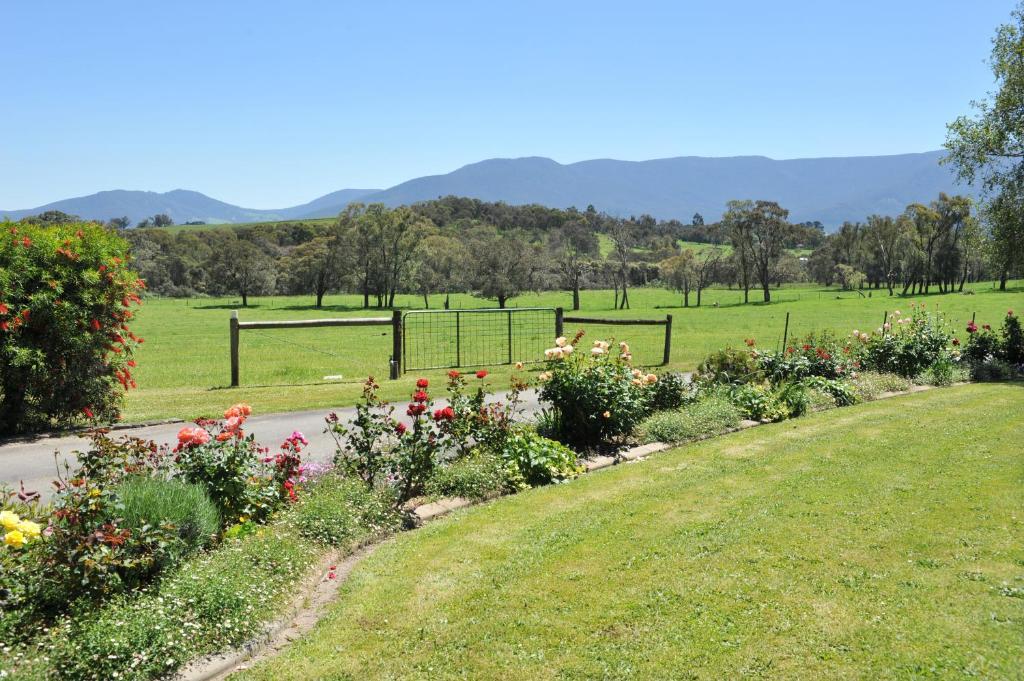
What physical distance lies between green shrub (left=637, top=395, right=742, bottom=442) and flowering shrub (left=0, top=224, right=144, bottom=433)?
7.58 meters

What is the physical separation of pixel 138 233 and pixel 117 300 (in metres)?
114

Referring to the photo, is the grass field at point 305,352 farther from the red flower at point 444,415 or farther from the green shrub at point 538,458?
the red flower at point 444,415

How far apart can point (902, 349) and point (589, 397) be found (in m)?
8.75

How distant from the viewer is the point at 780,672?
3.61 metres

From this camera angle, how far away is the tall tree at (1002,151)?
1938 centimetres

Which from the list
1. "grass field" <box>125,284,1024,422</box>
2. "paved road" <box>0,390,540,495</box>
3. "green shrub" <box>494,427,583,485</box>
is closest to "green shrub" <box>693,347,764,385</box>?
"paved road" <box>0,390,540,495</box>

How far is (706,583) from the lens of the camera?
4598 millimetres

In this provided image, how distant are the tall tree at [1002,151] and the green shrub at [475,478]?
1911 cm

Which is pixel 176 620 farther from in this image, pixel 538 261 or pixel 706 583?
pixel 538 261

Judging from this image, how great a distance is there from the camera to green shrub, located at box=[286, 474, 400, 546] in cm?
546

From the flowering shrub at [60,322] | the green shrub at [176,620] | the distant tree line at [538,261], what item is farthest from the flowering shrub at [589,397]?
the distant tree line at [538,261]

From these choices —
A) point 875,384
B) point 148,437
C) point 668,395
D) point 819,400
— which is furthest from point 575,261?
point 148,437

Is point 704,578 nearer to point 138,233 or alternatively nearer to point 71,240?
point 71,240

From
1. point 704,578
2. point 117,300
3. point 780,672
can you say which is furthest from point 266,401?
point 780,672
